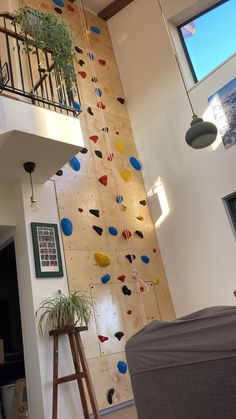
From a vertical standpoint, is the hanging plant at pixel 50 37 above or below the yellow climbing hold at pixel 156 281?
above

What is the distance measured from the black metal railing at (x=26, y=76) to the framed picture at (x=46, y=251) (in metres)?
1.40

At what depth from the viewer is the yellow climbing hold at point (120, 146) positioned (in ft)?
19.1

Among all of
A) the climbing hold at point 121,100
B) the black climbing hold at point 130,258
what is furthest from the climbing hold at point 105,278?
the climbing hold at point 121,100

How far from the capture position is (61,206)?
15.1 feet

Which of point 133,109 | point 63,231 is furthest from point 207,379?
point 133,109

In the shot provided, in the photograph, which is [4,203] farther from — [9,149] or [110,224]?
[110,224]

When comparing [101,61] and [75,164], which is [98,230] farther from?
[101,61]

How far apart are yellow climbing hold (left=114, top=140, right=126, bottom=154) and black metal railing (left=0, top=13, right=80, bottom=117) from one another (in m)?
0.85

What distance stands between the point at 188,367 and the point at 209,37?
5.50 meters

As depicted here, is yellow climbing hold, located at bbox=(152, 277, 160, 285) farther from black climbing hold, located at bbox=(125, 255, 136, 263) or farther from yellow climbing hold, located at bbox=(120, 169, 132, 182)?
yellow climbing hold, located at bbox=(120, 169, 132, 182)

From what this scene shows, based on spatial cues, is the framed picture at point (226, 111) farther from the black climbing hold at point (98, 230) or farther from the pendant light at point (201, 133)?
the black climbing hold at point (98, 230)

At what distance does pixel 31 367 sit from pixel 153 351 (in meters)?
2.71

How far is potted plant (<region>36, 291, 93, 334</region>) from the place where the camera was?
3.76 m

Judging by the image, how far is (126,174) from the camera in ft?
18.7
